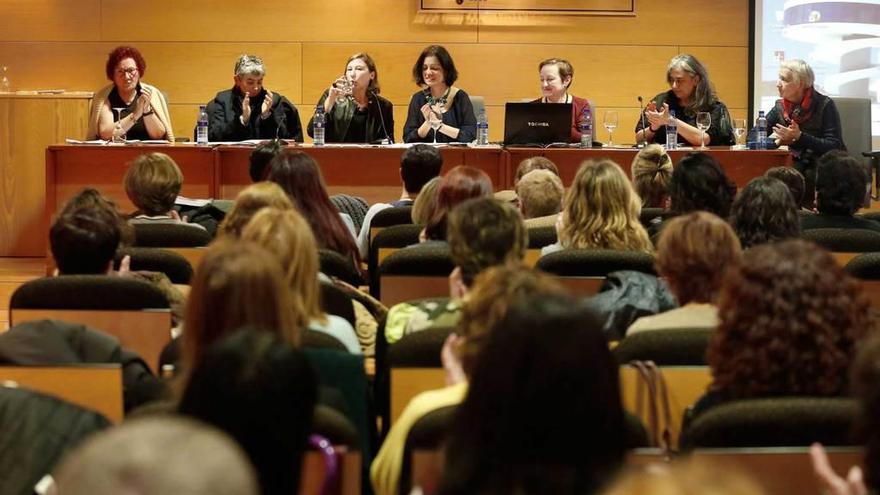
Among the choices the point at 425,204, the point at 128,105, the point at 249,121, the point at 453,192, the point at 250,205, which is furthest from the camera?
the point at 249,121

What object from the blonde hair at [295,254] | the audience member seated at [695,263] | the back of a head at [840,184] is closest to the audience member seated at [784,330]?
the audience member seated at [695,263]

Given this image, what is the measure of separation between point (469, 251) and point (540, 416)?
1.56 meters

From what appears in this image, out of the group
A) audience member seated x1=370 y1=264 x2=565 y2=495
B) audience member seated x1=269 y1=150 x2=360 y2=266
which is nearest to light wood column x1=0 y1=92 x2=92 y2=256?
audience member seated x1=269 y1=150 x2=360 y2=266

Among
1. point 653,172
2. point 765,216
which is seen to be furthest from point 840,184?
point 765,216

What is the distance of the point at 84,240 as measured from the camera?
362 cm

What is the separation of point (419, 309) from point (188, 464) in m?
2.13

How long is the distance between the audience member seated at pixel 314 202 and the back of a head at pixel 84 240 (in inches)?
45.3

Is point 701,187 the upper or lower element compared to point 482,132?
lower

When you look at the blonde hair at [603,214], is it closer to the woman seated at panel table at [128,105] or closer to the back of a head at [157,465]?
the back of a head at [157,465]

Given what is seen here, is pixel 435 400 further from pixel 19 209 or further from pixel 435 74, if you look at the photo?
pixel 19 209

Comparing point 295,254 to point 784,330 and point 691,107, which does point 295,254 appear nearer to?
point 784,330

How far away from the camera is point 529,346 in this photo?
179 centimetres

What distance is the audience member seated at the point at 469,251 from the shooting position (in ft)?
10.8

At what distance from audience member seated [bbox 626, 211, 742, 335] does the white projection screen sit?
6852 mm
